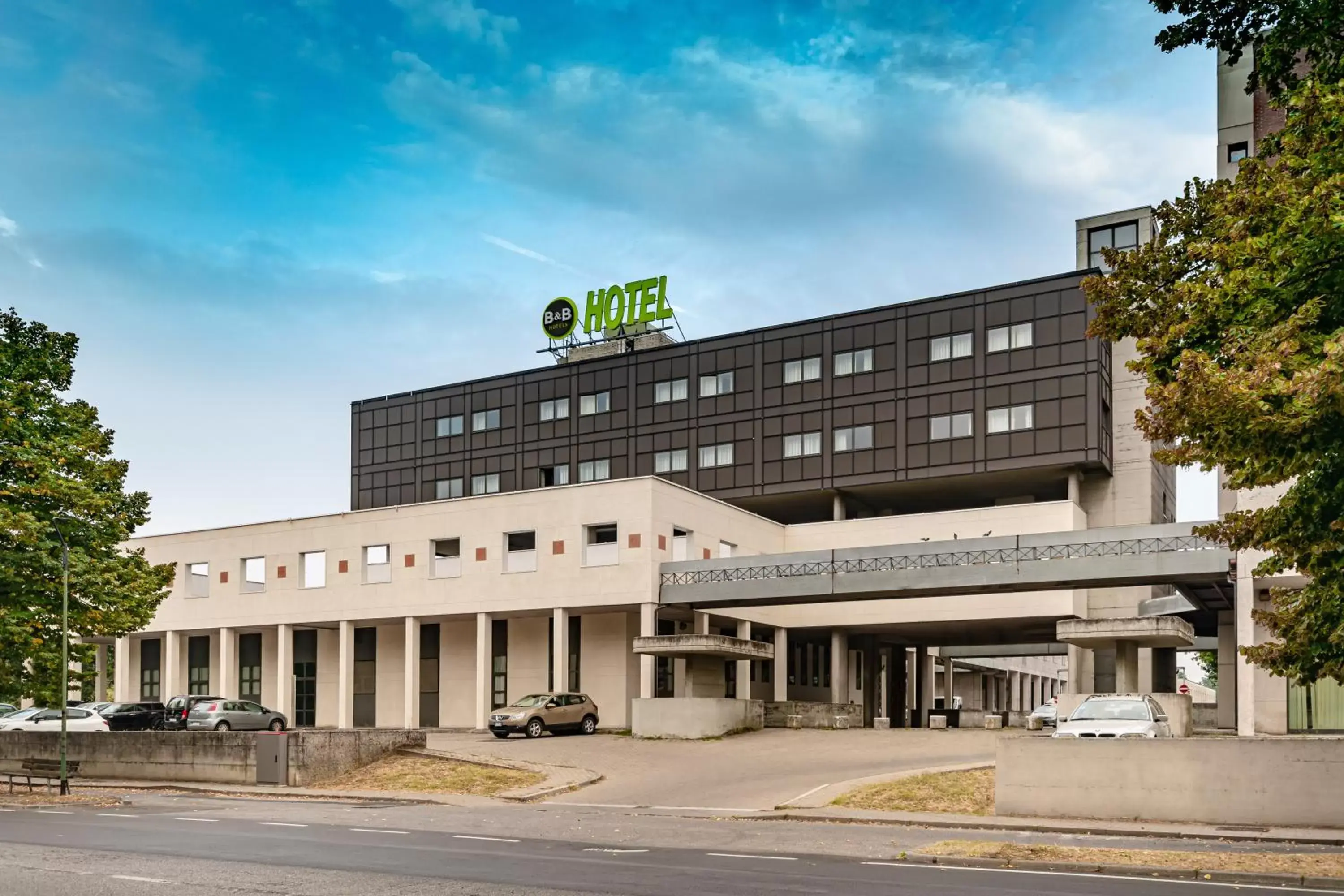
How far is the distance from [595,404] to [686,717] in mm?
32609

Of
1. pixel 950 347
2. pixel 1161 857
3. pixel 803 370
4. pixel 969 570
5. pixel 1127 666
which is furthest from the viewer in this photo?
pixel 803 370

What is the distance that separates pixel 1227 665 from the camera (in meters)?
47.5

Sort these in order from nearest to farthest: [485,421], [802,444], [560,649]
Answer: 1. [560,649]
2. [802,444]
3. [485,421]

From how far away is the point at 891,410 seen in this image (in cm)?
6619

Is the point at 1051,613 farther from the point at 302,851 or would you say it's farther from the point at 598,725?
the point at 302,851

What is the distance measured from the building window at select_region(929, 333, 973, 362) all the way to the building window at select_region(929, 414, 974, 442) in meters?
2.87

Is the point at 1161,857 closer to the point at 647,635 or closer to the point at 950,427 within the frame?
the point at 647,635

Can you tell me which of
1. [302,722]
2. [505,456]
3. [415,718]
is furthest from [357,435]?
[415,718]

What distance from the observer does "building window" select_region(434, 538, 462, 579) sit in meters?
57.0

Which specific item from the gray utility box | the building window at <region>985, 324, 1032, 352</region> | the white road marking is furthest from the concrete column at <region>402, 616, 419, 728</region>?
the white road marking

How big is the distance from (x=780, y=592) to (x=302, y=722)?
27.0 m

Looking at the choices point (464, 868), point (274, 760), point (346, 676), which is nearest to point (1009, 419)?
point (346, 676)

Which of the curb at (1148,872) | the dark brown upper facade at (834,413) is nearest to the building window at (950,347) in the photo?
the dark brown upper facade at (834,413)

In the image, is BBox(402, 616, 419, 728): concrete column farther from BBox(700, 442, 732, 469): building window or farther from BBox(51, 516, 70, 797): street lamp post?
BBox(51, 516, 70, 797): street lamp post
